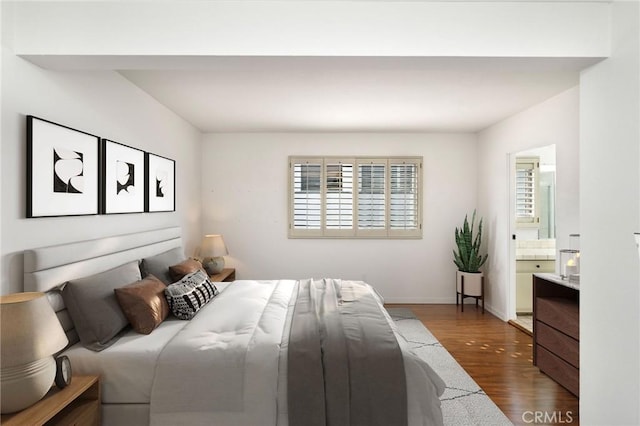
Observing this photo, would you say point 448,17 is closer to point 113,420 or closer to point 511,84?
point 511,84

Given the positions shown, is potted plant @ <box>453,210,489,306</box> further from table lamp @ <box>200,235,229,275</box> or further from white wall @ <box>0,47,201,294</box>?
white wall @ <box>0,47,201,294</box>

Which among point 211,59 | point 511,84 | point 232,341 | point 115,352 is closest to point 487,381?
point 232,341

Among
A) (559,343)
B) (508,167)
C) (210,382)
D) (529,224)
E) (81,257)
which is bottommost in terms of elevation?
(559,343)

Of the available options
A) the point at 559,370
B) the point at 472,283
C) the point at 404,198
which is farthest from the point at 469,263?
the point at 559,370

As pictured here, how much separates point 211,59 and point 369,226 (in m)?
3.71

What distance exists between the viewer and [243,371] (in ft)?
6.44

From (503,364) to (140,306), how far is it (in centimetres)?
310

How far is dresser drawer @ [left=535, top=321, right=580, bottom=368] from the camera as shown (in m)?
2.68

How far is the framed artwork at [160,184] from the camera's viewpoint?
3418 millimetres

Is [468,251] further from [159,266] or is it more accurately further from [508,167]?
[159,266]

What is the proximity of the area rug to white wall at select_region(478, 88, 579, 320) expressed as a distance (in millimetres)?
1453

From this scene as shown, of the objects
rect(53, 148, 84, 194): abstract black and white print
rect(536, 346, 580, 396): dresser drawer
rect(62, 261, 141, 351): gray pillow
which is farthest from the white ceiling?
rect(536, 346, 580, 396): dresser drawer

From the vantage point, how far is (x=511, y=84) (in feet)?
10.4

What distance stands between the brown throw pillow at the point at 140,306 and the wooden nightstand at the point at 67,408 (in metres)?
0.42
